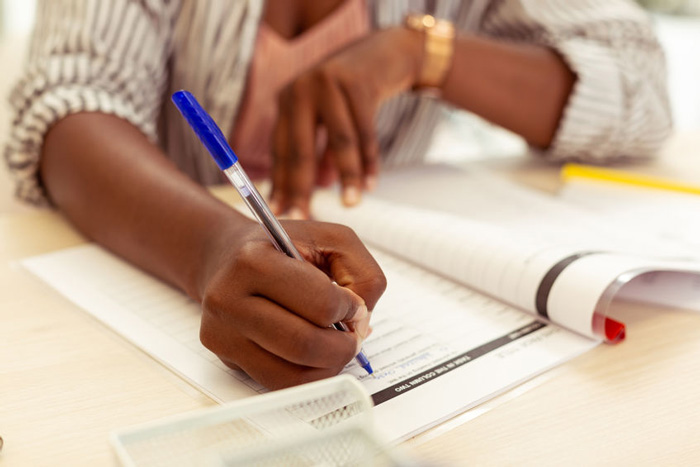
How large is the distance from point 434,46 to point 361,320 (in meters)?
0.53

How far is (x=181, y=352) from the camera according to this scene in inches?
17.7

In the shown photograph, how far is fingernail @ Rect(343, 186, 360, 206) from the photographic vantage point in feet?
2.30

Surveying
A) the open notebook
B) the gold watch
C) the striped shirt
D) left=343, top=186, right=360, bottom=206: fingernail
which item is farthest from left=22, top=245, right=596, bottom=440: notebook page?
the gold watch

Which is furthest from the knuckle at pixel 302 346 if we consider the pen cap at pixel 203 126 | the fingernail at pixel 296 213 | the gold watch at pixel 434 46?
the gold watch at pixel 434 46

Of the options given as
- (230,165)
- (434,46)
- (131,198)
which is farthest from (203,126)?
(434,46)

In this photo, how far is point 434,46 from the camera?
0.84 meters

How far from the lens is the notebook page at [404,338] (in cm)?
41

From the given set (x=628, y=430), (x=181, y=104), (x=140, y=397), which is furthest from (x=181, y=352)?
(x=628, y=430)

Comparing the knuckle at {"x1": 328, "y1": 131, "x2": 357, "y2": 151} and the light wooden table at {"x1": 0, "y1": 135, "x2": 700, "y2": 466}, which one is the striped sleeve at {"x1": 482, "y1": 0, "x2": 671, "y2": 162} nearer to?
the knuckle at {"x1": 328, "y1": 131, "x2": 357, "y2": 151}

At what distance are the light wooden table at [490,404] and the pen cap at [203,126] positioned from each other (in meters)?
0.15

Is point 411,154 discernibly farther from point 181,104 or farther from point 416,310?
point 181,104

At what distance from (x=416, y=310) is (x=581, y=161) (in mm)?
537

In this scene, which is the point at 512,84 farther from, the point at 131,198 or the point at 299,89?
the point at 131,198

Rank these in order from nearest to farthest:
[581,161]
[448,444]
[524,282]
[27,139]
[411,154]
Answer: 1. [448,444]
2. [524,282]
3. [27,139]
4. [581,161]
5. [411,154]
